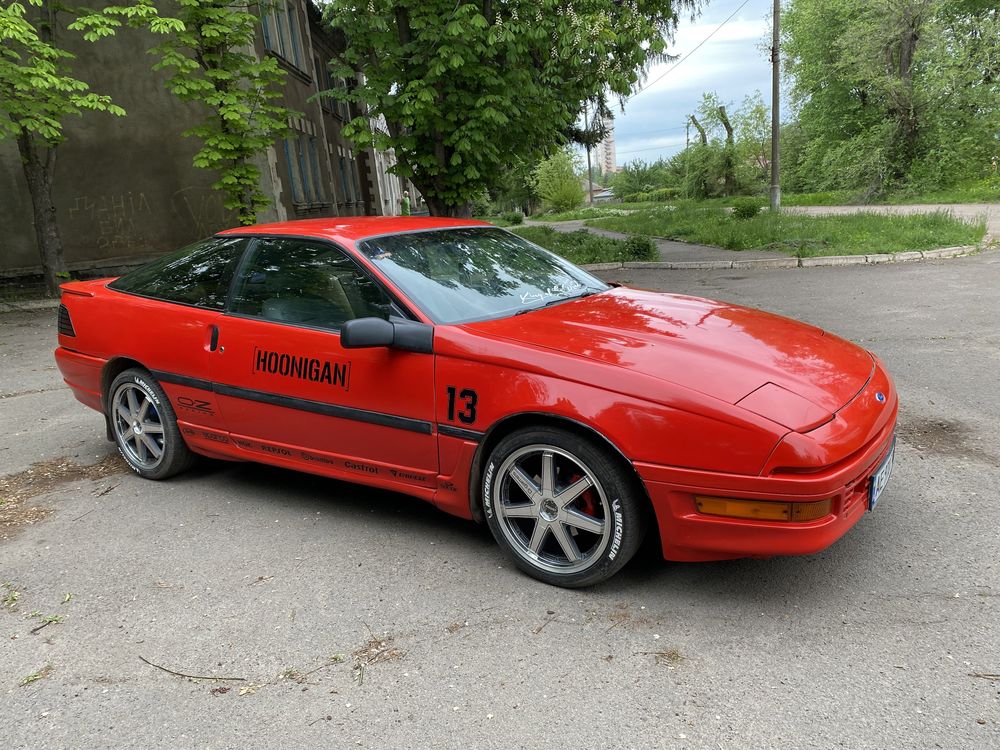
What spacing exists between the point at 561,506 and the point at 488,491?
34 centimetres

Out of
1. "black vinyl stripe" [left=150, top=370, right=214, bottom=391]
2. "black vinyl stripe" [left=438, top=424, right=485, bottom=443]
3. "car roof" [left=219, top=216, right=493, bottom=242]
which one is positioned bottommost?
"black vinyl stripe" [left=438, top=424, right=485, bottom=443]

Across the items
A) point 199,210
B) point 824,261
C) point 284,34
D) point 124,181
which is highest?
point 284,34

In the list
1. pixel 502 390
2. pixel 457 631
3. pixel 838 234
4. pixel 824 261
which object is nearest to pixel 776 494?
pixel 502 390

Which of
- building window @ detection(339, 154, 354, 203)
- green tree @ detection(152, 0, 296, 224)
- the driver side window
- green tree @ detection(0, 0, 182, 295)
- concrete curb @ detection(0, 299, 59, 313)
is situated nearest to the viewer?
the driver side window

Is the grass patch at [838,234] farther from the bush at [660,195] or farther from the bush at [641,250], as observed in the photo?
the bush at [660,195]

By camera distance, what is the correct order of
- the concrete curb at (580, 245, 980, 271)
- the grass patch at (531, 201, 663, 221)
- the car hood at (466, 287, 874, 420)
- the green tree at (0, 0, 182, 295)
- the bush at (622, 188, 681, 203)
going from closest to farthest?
the car hood at (466, 287, 874, 420) < the green tree at (0, 0, 182, 295) < the concrete curb at (580, 245, 980, 271) < the grass patch at (531, 201, 663, 221) < the bush at (622, 188, 681, 203)

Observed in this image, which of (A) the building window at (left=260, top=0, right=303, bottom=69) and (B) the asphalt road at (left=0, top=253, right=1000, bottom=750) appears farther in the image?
(A) the building window at (left=260, top=0, right=303, bottom=69)

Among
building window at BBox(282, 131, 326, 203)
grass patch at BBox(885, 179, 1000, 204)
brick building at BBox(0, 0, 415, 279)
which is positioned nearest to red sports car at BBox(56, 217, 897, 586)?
brick building at BBox(0, 0, 415, 279)

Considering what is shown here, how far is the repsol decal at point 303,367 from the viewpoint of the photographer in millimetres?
3598

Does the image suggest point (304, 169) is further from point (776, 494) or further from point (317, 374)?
point (776, 494)

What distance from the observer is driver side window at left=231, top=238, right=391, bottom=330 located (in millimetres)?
3686

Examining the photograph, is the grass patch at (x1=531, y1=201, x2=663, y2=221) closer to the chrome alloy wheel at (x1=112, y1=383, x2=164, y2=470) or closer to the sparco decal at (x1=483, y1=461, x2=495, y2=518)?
the chrome alloy wheel at (x1=112, y1=383, x2=164, y2=470)

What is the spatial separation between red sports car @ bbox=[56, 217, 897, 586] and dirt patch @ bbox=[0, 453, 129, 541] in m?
0.37

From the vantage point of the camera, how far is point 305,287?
3.92 meters
